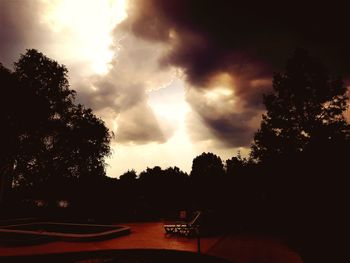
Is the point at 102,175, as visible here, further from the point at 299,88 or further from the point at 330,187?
the point at 330,187

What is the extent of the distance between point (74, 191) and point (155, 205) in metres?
8.96

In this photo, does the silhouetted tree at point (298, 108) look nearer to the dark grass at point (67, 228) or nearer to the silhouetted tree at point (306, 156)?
the silhouetted tree at point (306, 156)

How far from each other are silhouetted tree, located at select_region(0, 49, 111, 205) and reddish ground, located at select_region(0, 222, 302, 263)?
16.4 m

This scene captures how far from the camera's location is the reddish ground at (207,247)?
34.9 feet

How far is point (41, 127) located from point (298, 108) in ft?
85.4

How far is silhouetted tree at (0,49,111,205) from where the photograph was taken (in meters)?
25.7

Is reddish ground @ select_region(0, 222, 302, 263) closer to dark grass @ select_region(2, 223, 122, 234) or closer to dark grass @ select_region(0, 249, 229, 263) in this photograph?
dark grass @ select_region(0, 249, 229, 263)

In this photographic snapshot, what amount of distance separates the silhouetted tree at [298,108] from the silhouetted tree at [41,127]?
19261 mm

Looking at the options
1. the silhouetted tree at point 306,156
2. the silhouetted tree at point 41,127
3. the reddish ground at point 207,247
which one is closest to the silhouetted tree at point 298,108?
the silhouetted tree at point 306,156

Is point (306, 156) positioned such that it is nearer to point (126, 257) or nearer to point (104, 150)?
point (126, 257)

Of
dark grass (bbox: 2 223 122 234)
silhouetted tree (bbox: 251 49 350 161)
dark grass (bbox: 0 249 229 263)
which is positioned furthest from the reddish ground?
silhouetted tree (bbox: 251 49 350 161)

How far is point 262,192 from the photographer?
20156 millimetres

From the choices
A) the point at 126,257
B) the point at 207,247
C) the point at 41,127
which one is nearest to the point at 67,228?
the point at 126,257

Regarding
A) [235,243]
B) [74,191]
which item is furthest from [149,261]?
[74,191]
